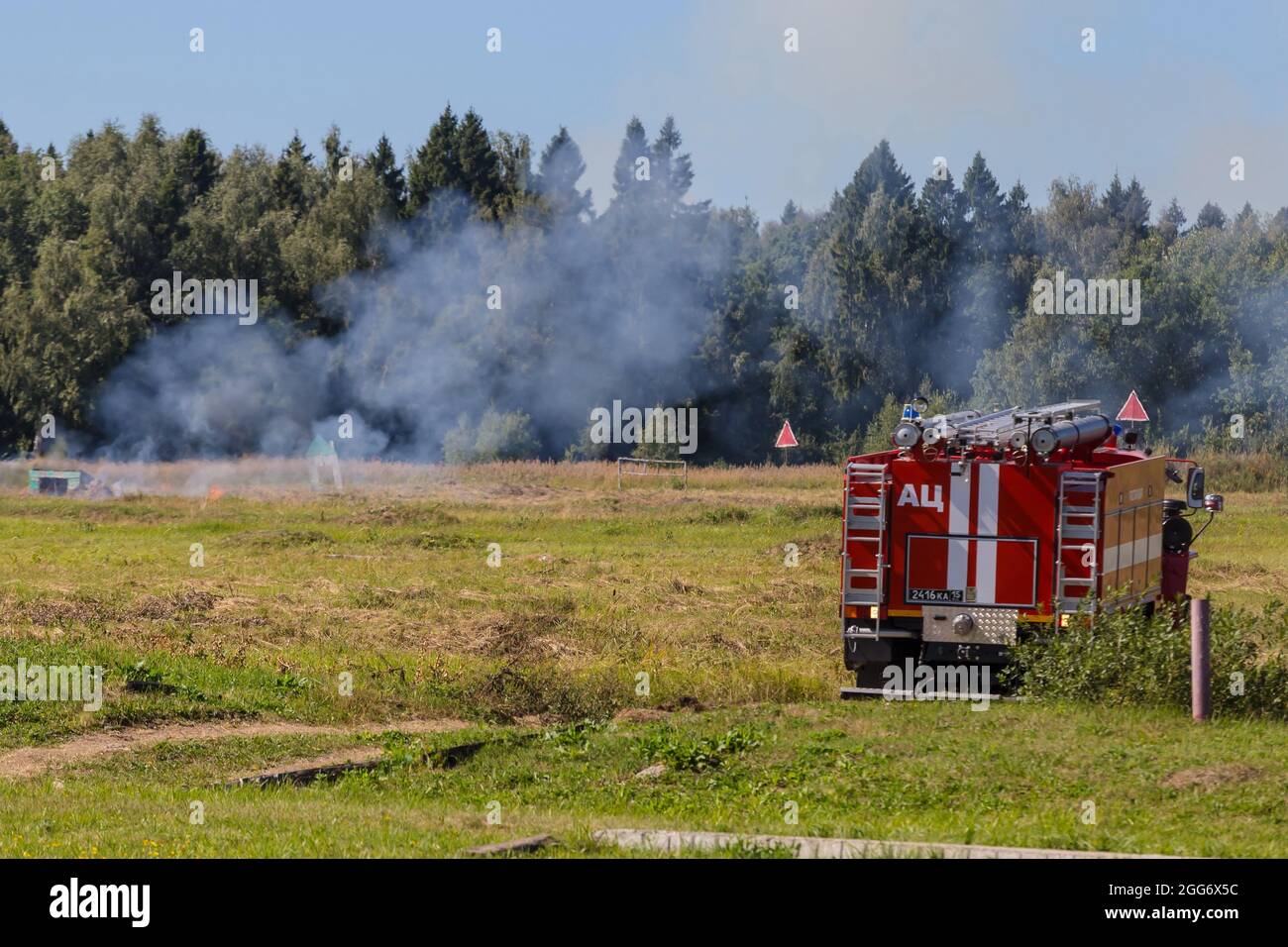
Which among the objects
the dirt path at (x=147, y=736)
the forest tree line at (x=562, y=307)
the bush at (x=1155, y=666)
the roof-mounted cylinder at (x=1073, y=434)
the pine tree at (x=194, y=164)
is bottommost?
the dirt path at (x=147, y=736)

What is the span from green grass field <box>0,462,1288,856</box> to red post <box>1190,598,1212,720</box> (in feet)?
0.70

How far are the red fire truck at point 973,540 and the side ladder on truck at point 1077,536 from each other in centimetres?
1

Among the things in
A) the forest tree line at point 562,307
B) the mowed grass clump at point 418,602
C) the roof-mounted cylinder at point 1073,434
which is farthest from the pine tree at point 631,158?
the roof-mounted cylinder at point 1073,434

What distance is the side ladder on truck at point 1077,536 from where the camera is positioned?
1591 centimetres

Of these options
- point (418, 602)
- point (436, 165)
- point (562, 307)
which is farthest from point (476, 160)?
point (418, 602)

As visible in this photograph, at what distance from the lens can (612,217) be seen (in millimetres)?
60656

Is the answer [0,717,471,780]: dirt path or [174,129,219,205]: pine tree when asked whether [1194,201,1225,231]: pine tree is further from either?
[0,717,471,780]: dirt path

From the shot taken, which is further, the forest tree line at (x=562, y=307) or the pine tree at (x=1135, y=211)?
the pine tree at (x=1135, y=211)

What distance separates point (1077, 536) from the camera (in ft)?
52.5

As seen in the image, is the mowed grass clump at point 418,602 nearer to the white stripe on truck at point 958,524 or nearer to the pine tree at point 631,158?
the white stripe on truck at point 958,524

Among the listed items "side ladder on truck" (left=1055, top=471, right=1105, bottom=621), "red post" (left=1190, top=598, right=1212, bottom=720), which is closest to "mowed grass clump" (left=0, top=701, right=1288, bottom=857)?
"red post" (left=1190, top=598, right=1212, bottom=720)

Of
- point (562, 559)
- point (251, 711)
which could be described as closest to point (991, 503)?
point (251, 711)
